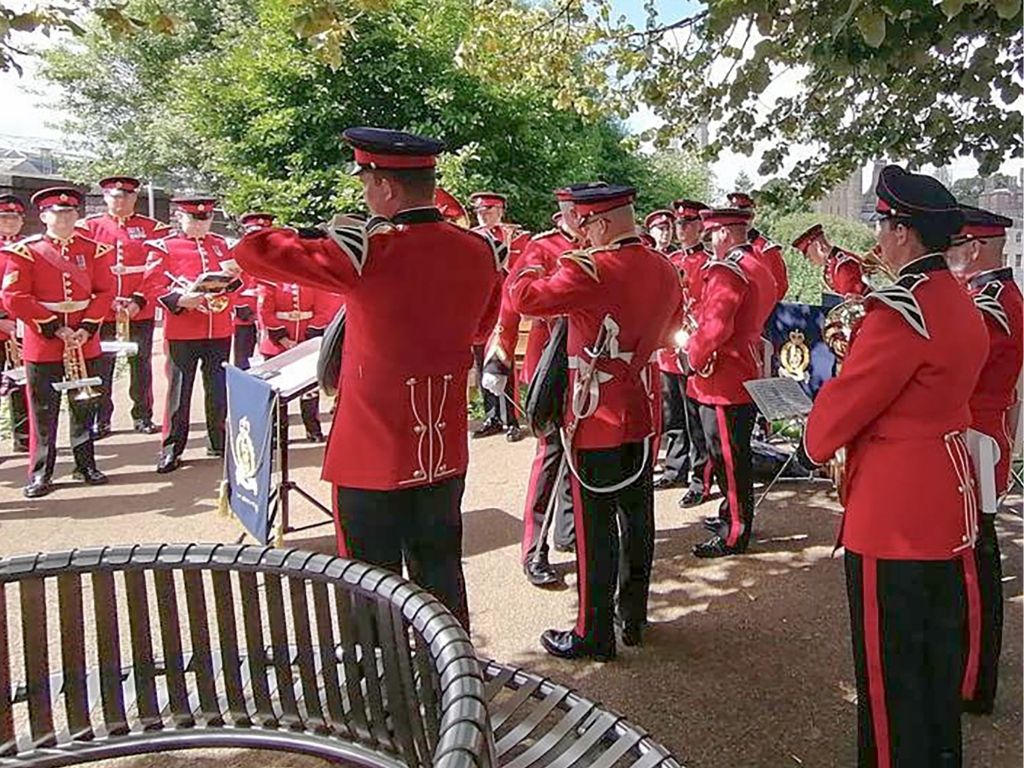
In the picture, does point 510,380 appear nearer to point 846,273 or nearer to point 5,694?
point 846,273

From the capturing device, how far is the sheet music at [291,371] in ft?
13.8

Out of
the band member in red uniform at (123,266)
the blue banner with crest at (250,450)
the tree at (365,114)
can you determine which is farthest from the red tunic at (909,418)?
the tree at (365,114)

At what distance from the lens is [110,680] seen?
1928mm

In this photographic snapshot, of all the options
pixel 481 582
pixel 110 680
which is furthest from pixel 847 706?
pixel 110 680

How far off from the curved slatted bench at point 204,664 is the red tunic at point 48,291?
452cm

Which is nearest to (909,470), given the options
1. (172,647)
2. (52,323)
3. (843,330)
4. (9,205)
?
(843,330)

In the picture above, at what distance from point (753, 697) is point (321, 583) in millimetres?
2146

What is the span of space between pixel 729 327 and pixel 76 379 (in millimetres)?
4284

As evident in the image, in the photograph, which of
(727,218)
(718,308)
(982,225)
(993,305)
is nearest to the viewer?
(993,305)

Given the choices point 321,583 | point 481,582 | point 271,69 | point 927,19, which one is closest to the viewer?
point 321,583

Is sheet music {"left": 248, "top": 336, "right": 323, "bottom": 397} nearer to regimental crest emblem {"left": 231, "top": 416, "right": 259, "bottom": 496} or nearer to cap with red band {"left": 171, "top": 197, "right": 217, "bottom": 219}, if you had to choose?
regimental crest emblem {"left": 231, "top": 416, "right": 259, "bottom": 496}

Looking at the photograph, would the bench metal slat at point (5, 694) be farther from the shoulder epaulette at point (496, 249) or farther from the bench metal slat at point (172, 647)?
the shoulder epaulette at point (496, 249)

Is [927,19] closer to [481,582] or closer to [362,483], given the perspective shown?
[362,483]

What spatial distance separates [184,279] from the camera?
6930 millimetres
